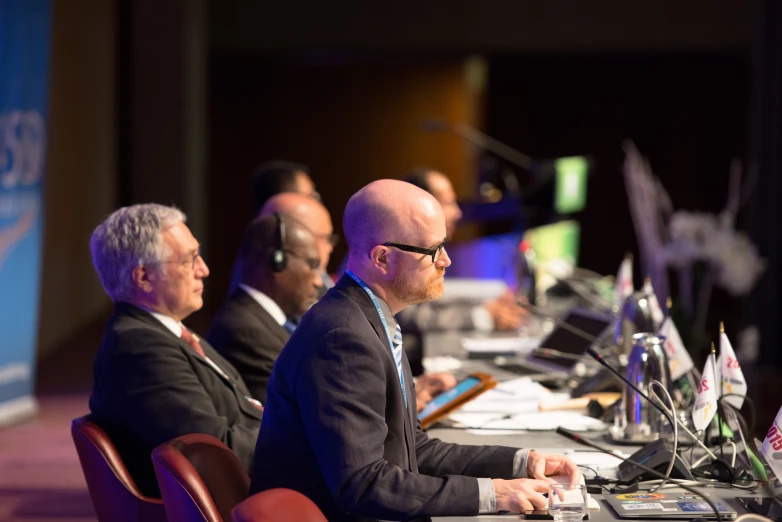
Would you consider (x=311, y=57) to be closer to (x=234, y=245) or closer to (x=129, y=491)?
(x=234, y=245)

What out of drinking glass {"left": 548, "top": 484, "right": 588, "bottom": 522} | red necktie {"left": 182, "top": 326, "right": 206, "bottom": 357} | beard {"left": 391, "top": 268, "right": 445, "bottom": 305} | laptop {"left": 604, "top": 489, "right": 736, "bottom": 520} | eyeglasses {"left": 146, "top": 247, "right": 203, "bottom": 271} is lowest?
laptop {"left": 604, "top": 489, "right": 736, "bottom": 520}

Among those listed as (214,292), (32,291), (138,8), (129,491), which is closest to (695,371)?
(129,491)

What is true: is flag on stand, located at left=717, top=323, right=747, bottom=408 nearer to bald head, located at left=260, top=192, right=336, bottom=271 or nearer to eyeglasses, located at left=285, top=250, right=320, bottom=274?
eyeglasses, located at left=285, top=250, right=320, bottom=274

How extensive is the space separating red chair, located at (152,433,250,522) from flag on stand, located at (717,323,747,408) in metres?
1.12

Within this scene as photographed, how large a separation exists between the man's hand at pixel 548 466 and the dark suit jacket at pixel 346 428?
0.70 ft

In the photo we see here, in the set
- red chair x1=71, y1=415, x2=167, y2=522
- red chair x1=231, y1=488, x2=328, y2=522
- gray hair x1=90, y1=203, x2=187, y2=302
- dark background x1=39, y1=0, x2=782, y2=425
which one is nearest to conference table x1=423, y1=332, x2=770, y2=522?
red chair x1=231, y1=488, x2=328, y2=522

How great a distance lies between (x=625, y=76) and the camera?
32.2 feet

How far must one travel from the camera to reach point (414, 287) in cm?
198

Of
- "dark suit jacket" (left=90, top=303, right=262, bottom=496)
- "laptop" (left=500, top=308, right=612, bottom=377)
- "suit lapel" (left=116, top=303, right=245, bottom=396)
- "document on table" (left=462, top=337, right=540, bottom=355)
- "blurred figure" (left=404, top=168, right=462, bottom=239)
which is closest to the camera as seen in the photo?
"dark suit jacket" (left=90, top=303, right=262, bottom=496)

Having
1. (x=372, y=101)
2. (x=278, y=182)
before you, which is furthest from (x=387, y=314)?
(x=372, y=101)

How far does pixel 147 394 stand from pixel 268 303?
70cm

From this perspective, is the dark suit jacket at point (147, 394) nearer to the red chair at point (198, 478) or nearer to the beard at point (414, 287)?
the red chair at point (198, 478)

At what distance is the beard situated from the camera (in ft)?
6.46

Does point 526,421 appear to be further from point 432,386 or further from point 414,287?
point 414,287
